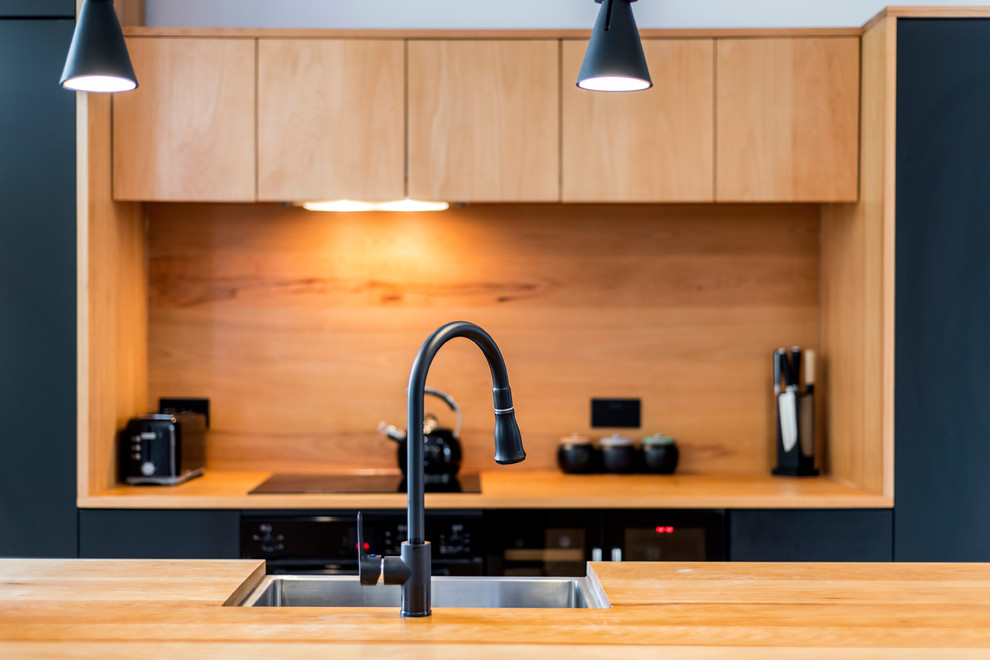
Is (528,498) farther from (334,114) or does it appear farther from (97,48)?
(97,48)

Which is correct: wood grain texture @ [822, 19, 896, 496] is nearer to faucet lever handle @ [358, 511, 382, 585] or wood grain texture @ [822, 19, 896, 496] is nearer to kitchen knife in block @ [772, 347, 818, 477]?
kitchen knife in block @ [772, 347, 818, 477]

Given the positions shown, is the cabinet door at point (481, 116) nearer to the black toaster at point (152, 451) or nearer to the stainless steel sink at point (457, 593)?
the black toaster at point (152, 451)

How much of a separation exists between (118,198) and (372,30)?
35.8 inches

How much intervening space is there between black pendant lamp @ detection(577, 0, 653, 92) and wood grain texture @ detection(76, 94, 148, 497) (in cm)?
158

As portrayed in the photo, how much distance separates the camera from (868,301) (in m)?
2.71

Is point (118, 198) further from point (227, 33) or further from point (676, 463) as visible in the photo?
point (676, 463)

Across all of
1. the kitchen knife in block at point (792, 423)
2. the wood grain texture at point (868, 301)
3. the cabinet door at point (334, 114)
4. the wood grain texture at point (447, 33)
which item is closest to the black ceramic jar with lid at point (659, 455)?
the kitchen knife in block at point (792, 423)

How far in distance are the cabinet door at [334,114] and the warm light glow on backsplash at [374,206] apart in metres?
0.08

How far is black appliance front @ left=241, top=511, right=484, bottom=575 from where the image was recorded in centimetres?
266

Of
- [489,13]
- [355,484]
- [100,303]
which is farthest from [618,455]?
[100,303]

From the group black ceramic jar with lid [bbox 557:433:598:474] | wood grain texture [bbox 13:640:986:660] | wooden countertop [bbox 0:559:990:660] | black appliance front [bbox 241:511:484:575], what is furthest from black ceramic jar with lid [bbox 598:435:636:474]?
wood grain texture [bbox 13:640:986:660]

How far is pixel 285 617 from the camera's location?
1.43 meters

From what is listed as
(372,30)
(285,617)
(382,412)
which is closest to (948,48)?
(372,30)

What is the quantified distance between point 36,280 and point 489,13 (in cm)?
167
